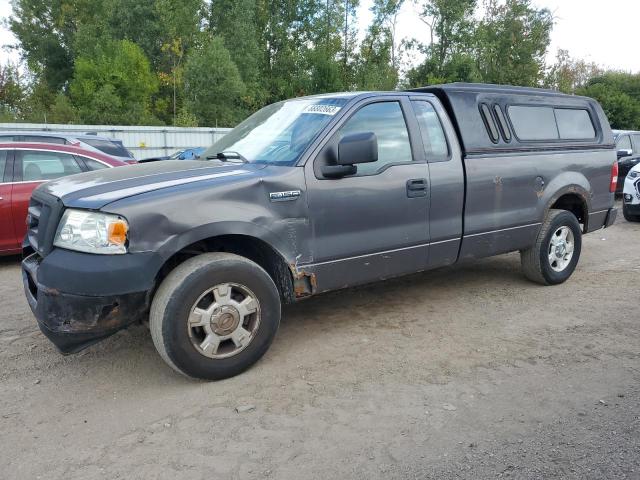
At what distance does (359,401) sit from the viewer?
3.27m

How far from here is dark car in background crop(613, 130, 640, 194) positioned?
12.2 m

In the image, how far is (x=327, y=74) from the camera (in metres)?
38.4

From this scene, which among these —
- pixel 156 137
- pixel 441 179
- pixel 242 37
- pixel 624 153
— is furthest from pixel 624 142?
pixel 242 37

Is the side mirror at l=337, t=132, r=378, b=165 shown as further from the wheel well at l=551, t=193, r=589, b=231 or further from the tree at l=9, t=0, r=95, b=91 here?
the tree at l=9, t=0, r=95, b=91

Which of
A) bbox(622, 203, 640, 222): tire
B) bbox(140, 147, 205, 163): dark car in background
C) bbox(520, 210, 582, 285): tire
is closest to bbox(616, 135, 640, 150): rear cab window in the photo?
bbox(622, 203, 640, 222): tire

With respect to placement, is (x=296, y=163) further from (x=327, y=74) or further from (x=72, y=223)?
(x=327, y=74)

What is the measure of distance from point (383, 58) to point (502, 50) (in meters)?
10.1

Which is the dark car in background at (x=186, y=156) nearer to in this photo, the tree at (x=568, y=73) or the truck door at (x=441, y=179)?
the truck door at (x=441, y=179)

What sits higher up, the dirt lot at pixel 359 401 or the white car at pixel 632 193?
the white car at pixel 632 193

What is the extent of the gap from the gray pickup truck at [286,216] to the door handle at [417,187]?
0.01 m

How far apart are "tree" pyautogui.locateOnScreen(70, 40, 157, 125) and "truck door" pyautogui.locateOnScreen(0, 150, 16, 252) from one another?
2716cm

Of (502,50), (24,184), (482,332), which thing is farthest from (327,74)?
(482,332)

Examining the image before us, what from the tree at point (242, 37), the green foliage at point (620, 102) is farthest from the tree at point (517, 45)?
the tree at point (242, 37)

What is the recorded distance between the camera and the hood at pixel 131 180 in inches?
130
